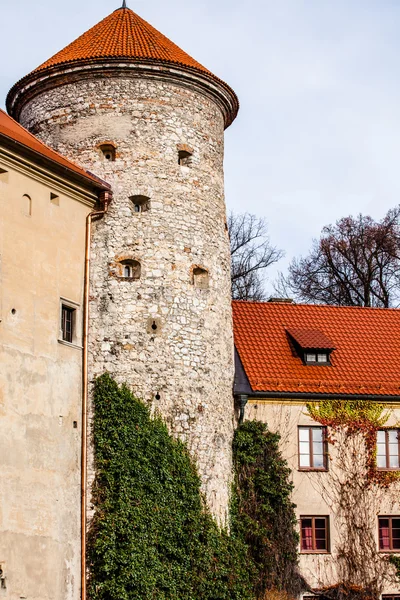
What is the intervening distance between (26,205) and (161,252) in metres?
3.36

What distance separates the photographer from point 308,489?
24.1 metres

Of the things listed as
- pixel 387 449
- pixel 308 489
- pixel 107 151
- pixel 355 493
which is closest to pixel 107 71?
pixel 107 151

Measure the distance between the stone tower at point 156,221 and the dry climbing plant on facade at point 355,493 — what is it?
3309mm

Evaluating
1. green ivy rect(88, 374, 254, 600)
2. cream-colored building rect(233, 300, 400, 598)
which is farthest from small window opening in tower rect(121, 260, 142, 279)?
cream-colored building rect(233, 300, 400, 598)

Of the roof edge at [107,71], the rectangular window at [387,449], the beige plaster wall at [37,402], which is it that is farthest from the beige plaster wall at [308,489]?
the roof edge at [107,71]

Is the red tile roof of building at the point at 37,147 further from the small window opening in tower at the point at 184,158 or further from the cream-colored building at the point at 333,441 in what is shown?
the cream-colored building at the point at 333,441

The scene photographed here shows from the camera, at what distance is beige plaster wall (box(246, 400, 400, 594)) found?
23641mm

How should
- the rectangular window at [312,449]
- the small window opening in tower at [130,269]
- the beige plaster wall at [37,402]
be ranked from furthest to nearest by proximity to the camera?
the rectangular window at [312,449] < the small window opening in tower at [130,269] < the beige plaster wall at [37,402]

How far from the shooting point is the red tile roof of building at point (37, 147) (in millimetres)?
18859

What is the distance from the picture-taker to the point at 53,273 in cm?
1978

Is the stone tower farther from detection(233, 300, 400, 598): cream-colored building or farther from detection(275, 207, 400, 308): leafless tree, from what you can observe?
detection(275, 207, 400, 308): leafless tree

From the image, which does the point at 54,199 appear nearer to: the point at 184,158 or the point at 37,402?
the point at 184,158

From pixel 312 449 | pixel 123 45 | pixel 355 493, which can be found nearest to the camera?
pixel 123 45

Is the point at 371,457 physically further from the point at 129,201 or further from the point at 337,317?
the point at 129,201
